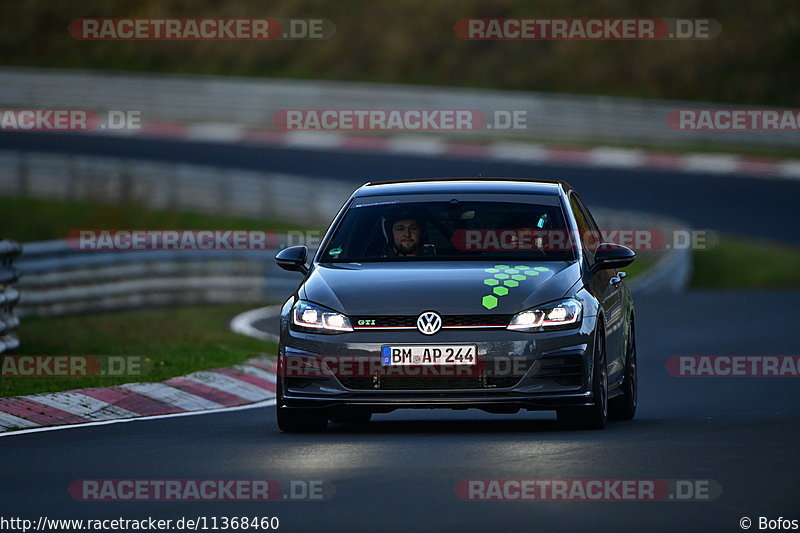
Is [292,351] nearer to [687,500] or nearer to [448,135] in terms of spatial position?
[687,500]

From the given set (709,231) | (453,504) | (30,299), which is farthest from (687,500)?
(709,231)

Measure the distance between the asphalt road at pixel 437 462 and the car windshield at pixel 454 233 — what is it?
1.09 meters

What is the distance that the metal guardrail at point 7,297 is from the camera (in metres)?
15.0

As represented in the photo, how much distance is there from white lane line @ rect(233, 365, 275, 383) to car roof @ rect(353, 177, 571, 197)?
339 cm

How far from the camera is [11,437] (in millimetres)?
10820

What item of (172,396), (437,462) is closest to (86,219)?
(172,396)

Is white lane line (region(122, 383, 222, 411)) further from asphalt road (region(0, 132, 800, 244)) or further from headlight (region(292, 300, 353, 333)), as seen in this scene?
asphalt road (region(0, 132, 800, 244))

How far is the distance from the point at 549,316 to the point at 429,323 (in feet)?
2.36

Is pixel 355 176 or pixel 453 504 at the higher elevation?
pixel 355 176

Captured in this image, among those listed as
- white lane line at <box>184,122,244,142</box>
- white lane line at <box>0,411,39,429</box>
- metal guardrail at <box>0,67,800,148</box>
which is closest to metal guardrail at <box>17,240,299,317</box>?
white lane line at <box>0,411,39,429</box>

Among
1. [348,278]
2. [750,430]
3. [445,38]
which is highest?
[445,38]

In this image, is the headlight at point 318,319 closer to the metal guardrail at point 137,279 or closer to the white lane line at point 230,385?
the white lane line at point 230,385

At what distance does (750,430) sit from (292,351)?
279 centimetres

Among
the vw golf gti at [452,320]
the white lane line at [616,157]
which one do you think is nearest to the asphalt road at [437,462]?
the vw golf gti at [452,320]
